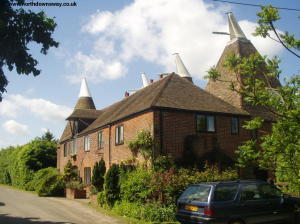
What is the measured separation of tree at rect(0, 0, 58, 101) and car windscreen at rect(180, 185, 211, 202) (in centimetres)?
655

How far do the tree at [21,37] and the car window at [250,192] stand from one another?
25.8 ft

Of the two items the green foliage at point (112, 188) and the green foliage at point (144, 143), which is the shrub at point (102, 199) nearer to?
the green foliage at point (112, 188)

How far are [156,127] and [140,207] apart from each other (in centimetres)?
Result: 480

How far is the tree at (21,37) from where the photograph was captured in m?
10.9

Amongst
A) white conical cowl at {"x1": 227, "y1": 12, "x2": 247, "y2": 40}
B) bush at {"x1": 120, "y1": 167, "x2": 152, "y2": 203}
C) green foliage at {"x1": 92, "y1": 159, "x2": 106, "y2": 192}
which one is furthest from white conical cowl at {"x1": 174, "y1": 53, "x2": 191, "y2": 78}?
bush at {"x1": 120, "y1": 167, "x2": 152, "y2": 203}

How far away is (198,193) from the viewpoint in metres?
11.2

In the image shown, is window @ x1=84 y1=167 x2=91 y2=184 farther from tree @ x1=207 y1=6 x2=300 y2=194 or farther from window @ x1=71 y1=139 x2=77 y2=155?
tree @ x1=207 y1=6 x2=300 y2=194

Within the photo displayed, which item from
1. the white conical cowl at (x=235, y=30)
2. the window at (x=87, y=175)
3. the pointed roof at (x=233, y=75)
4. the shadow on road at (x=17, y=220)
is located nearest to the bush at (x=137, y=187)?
the shadow on road at (x=17, y=220)

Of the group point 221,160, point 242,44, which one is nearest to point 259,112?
point 221,160

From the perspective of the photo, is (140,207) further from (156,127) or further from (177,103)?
(177,103)

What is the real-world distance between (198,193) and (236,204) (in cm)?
125

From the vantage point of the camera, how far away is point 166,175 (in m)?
15.1

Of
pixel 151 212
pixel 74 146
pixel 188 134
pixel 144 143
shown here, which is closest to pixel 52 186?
pixel 74 146

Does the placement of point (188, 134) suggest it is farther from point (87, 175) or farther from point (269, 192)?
point (87, 175)
